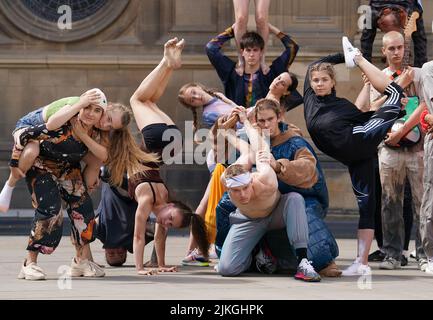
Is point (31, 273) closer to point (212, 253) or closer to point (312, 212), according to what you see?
point (312, 212)

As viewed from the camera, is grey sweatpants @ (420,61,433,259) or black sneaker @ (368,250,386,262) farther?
black sneaker @ (368,250,386,262)

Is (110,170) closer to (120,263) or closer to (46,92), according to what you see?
(120,263)

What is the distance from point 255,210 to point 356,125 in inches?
43.8

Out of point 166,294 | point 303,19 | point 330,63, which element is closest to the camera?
point 166,294

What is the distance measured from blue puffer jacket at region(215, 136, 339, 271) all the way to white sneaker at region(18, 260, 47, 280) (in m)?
1.55

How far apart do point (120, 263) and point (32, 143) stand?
6.05ft

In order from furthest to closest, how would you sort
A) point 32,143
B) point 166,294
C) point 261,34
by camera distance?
1. point 261,34
2. point 32,143
3. point 166,294

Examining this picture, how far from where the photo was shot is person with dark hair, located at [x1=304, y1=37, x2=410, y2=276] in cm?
1086

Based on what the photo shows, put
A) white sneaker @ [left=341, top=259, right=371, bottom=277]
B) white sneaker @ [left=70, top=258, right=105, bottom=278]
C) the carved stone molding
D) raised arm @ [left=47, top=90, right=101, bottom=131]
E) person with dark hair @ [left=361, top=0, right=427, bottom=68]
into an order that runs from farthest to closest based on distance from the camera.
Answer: the carved stone molding < person with dark hair @ [left=361, top=0, right=427, bottom=68] < white sneaker @ [left=341, top=259, right=371, bottom=277] < white sneaker @ [left=70, top=258, right=105, bottom=278] < raised arm @ [left=47, top=90, right=101, bottom=131]

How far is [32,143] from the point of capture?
10.3m

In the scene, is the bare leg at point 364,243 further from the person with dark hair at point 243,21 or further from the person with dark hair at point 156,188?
the person with dark hair at point 243,21

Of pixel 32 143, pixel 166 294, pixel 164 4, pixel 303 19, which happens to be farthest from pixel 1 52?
pixel 166 294

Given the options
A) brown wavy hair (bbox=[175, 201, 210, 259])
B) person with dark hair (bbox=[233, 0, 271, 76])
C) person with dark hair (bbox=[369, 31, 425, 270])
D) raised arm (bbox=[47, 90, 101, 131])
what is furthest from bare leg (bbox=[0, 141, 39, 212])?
person with dark hair (bbox=[369, 31, 425, 270])

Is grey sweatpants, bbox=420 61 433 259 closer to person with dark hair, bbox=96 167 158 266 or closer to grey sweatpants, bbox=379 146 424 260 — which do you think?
grey sweatpants, bbox=379 146 424 260
